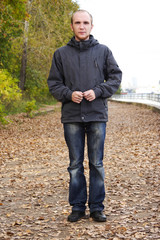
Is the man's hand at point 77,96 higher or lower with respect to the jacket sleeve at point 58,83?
lower

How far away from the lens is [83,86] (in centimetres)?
402

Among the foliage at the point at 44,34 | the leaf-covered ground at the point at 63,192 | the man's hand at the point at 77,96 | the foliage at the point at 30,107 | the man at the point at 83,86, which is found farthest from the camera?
the foliage at the point at 30,107

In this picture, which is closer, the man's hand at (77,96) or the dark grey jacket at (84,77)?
the man's hand at (77,96)

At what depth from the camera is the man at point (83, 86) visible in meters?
4.01

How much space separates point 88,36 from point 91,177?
Answer: 1577mm

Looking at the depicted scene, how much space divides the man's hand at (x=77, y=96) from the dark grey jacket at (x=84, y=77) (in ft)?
0.19

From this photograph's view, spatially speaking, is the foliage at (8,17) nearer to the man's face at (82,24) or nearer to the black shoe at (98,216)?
the man's face at (82,24)

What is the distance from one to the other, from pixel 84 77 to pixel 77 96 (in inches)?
9.5

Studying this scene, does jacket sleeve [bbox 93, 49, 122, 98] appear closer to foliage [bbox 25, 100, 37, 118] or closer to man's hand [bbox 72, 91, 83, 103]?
Answer: man's hand [bbox 72, 91, 83, 103]

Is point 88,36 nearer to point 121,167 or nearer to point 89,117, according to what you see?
point 89,117

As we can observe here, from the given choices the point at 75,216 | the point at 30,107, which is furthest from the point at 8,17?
the point at 75,216

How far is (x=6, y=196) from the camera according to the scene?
238 inches

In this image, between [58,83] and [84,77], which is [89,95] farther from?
[58,83]

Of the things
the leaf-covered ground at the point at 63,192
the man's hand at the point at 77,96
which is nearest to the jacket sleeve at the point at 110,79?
the man's hand at the point at 77,96
